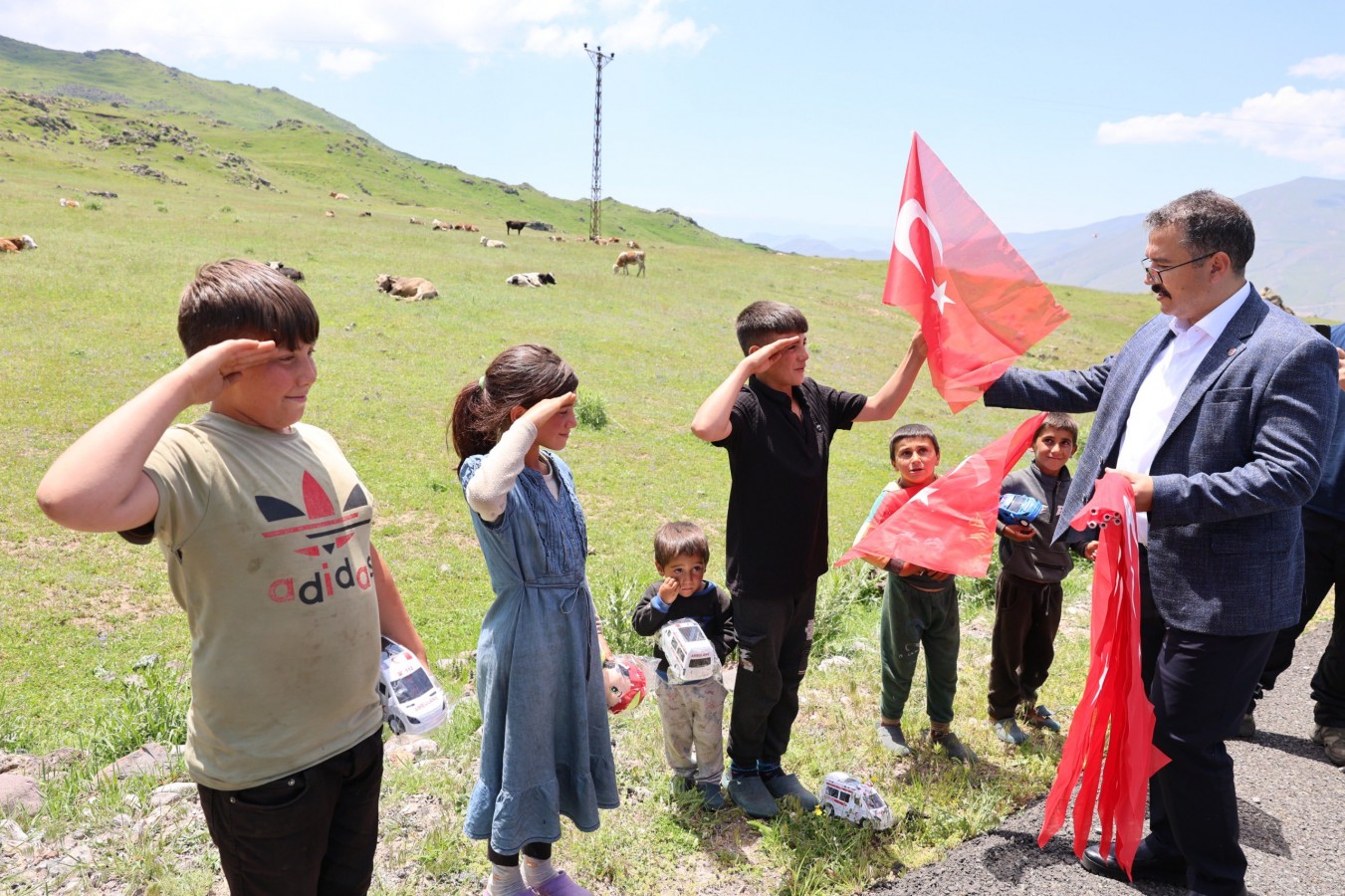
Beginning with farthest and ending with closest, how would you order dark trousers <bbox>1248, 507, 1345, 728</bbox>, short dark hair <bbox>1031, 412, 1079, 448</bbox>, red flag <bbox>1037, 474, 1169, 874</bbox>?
1. dark trousers <bbox>1248, 507, 1345, 728</bbox>
2. short dark hair <bbox>1031, 412, 1079, 448</bbox>
3. red flag <bbox>1037, 474, 1169, 874</bbox>

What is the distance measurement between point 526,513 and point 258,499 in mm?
965

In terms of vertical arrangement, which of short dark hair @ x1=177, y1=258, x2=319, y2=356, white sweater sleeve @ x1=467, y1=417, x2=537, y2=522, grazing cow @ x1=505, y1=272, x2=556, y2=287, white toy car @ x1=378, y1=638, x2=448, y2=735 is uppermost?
grazing cow @ x1=505, y1=272, x2=556, y2=287

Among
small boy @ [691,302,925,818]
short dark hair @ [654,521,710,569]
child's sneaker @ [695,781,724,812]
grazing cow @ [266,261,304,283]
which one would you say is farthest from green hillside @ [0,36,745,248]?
child's sneaker @ [695,781,724,812]

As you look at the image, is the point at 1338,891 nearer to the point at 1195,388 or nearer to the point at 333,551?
the point at 1195,388

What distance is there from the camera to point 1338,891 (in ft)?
11.8

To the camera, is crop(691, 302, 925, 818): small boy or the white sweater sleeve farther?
crop(691, 302, 925, 818): small boy

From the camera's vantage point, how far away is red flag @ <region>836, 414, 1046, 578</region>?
4023 mm

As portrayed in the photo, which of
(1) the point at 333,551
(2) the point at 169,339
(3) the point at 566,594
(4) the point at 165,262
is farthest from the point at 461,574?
(4) the point at 165,262

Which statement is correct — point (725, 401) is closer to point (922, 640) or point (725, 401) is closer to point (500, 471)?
point (500, 471)

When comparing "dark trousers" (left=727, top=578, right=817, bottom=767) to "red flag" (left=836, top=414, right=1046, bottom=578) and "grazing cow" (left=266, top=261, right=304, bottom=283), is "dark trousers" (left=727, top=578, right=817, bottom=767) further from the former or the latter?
"grazing cow" (left=266, top=261, right=304, bottom=283)

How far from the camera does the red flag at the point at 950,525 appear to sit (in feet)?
13.2

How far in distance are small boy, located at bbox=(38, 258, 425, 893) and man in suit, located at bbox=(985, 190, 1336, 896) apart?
289 centimetres

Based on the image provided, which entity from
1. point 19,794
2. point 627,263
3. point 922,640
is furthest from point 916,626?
point 627,263

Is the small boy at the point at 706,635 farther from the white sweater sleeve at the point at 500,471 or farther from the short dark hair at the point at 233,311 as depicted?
the short dark hair at the point at 233,311
